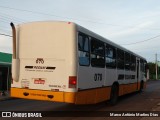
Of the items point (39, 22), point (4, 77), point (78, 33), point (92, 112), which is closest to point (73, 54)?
point (78, 33)

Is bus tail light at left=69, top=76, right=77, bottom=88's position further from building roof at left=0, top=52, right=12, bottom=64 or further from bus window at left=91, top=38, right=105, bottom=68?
building roof at left=0, top=52, right=12, bottom=64

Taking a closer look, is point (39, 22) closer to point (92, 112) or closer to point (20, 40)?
point (20, 40)

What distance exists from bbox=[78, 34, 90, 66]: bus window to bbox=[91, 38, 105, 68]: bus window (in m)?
0.54

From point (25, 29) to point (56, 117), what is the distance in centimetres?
340

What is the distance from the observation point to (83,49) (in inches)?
485

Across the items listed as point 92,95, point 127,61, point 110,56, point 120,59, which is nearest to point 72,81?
point 92,95

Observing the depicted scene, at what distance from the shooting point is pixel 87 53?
1268cm

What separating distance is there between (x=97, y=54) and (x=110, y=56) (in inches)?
81.0

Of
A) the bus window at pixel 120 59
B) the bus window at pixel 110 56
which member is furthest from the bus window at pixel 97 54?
the bus window at pixel 120 59

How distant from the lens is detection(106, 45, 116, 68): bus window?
15.3 meters

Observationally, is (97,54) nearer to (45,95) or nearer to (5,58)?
(45,95)

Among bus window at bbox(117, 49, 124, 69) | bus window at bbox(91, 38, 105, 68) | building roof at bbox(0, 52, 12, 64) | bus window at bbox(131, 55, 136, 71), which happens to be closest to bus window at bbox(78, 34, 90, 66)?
bus window at bbox(91, 38, 105, 68)

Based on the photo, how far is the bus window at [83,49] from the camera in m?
12.0

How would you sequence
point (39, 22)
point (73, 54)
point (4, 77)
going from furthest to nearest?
point (4, 77)
point (39, 22)
point (73, 54)
